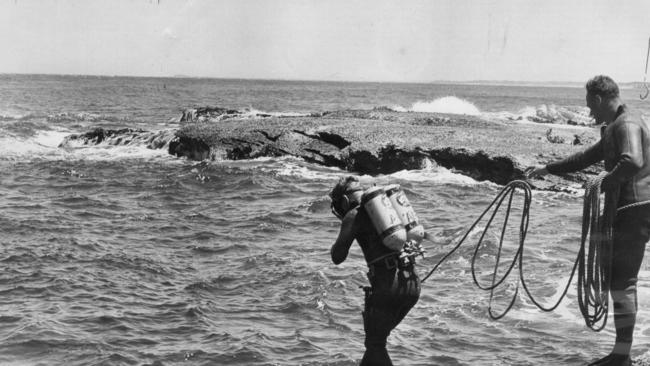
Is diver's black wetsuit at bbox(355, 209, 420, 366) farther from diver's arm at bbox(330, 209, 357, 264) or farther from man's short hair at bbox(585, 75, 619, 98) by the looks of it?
man's short hair at bbox(585, 75, 619, 98)

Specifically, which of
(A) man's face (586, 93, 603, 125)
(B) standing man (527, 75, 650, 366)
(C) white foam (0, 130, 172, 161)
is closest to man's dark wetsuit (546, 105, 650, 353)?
(B) standing man (527, 75, 650, 366)

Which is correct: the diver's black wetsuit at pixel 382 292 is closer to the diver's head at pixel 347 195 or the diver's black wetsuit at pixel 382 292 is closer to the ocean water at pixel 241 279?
the diver's head at pixel 347 195

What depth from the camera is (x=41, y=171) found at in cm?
2445

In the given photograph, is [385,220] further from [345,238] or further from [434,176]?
[434,176]

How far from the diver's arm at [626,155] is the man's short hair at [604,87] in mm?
398

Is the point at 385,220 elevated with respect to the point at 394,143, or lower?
lower

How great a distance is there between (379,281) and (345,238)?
51 cm

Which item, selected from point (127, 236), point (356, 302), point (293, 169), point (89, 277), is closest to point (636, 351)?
point (356, 302)

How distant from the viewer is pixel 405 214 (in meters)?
6.37

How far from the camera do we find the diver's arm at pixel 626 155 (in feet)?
20.3

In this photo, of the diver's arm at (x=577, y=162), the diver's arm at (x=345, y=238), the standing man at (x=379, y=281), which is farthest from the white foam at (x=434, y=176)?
the diver's arm at (x=345, y=238)

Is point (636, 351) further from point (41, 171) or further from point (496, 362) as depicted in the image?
point (41, 171)

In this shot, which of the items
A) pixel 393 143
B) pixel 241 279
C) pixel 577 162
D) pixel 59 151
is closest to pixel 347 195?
pixel 577 162

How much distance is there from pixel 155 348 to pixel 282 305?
7.73 ft
